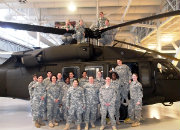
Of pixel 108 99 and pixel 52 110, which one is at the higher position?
pixel 108 99

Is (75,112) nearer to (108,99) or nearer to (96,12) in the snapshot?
(108,99)

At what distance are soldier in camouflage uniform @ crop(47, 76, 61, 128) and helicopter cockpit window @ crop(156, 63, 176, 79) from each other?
337 centimetres

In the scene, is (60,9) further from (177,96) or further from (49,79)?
(177,96)

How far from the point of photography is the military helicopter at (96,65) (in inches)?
258

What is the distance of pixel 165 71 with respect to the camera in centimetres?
686

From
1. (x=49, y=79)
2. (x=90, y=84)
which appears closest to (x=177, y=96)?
(x=90, y=84)

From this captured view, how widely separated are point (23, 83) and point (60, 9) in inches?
372

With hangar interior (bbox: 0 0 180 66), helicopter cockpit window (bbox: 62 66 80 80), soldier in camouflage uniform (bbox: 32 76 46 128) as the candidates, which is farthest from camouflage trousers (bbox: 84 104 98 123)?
hangar interior (bbox: 0 0 180 66)

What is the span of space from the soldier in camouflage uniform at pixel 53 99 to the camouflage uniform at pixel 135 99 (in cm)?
218

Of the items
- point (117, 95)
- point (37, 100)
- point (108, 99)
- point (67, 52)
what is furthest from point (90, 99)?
point (67, 52)

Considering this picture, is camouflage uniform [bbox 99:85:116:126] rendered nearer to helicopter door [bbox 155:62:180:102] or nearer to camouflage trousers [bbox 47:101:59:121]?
camouflage trousers [bbox 47:101:59:121]

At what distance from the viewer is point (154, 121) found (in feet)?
21.5

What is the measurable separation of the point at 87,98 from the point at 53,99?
3.57ft

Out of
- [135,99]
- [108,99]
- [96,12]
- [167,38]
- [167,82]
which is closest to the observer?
[108,99]
